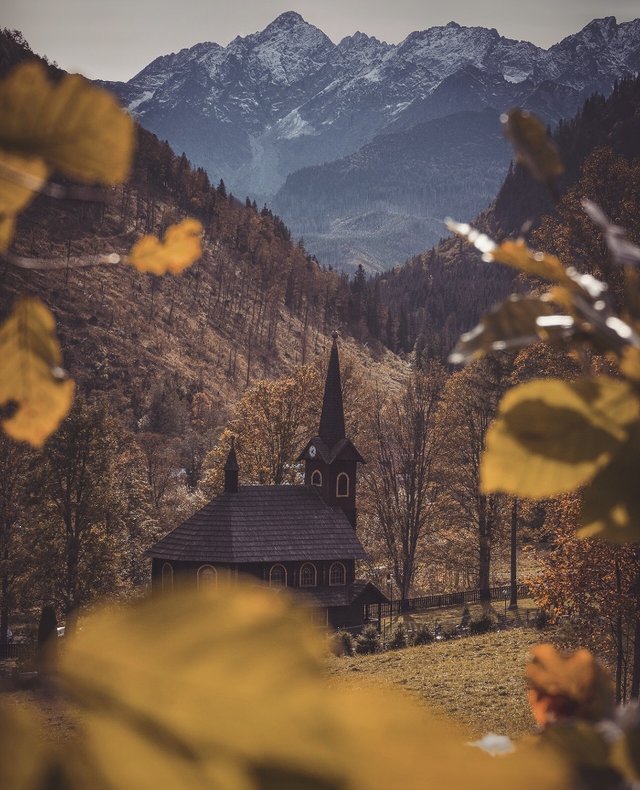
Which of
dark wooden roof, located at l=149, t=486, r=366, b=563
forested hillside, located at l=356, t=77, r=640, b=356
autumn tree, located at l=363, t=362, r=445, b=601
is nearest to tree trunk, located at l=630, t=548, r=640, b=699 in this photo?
dark wooden roof, located at l=149, t=486, r=366, b=563

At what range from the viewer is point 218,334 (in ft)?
245

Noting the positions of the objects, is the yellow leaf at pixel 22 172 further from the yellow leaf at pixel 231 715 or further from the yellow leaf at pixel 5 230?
the yellow leaf at pixel 231 715

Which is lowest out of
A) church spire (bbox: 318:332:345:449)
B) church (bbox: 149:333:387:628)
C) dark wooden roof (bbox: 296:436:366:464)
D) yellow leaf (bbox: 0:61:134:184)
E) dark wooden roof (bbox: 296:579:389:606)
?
dark wooden roof (bbox: 296:579:389:606)

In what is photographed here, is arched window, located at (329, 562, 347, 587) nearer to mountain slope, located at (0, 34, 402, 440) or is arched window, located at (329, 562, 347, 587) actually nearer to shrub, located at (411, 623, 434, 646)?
shrub, located at (411, 623, 434, 646)

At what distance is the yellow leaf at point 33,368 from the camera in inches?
28.9

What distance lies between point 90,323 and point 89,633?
2667 inches

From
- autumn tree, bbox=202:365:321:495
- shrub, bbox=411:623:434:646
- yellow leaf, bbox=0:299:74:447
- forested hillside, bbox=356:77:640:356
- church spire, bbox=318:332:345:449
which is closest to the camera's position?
yellow leaf, bbox=0:299:74:447

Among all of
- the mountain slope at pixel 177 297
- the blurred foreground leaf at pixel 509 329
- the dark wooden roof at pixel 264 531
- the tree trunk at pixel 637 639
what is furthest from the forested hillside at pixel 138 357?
the tree trunk at pixel 637 639

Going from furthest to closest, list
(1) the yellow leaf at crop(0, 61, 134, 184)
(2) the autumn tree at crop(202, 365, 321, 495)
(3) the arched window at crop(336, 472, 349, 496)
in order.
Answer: (2) the autumn tree at crop(202, 365, 321, 495), (3) the arched window at crop(336, 472, 349, 496), (1) the yellow leaf at crop(0, 61, 134, 184)

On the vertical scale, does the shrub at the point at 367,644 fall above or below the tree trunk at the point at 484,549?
below

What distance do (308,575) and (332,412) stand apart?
568 centimetres

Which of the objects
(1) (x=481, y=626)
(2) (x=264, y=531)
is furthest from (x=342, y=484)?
(1) (x=481, y=626)

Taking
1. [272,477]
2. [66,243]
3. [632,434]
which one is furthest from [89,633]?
[66,243]

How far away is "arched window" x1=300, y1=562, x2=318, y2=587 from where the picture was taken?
26.5 metres
